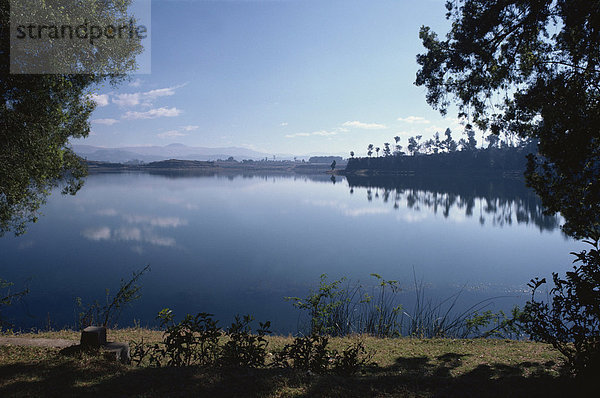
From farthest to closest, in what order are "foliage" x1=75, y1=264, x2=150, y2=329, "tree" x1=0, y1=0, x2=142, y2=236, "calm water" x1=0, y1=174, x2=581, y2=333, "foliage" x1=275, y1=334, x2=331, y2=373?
"calm water" x1=0, y1=174, x2=581, y2=333 → "foliage" x1=75, y1=264, x2=150, y2=329 → "tree" x1=0, y1=0, x2=142, y2=236 → "foliage" x1=275, y1=334, x2=331, y2=373

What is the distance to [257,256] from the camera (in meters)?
26.5

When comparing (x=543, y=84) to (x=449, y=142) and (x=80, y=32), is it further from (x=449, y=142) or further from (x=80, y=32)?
(x=449, y=142)

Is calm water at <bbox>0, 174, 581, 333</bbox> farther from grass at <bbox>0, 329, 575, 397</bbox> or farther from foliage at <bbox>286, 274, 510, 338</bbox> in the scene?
grass at <bbox>0, 329, 575, 397</bbox>

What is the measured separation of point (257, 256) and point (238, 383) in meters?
21.4

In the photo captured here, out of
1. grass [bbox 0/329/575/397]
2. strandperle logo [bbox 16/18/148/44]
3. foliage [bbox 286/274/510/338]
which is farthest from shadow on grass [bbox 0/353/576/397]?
strandperle logo [bbox 16/18/148/44]

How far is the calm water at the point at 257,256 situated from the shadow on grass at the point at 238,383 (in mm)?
8676

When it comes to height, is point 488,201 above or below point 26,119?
below


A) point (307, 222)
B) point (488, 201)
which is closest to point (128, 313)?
point (307, 222)

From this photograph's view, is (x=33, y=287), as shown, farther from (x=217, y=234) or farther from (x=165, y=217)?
(x=165, y=217)

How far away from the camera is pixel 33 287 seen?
18547mm

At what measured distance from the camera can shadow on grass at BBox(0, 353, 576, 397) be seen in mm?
5012

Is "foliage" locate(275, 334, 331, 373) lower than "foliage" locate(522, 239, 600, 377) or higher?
lower

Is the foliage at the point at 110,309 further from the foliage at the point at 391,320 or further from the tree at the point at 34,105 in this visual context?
the foliage at the point at 391,320

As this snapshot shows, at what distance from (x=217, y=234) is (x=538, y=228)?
122ft
